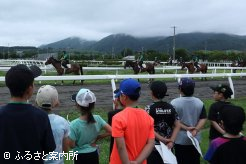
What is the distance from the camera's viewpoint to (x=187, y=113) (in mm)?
5004

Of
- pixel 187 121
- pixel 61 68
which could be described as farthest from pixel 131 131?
pixel 61 68

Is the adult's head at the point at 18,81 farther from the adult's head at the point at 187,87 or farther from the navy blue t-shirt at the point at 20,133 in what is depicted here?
the adult's head at the point at 187,87

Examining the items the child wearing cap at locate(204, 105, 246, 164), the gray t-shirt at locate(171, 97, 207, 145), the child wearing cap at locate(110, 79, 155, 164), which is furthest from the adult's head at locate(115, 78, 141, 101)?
the gray t-shirt at locate(171, 97, 207, 145)

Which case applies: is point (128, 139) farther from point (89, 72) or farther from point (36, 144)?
point (89, 72)

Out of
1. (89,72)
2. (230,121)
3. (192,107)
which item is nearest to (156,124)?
(192,107)

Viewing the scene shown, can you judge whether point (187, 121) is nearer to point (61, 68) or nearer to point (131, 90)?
point (131, 90)

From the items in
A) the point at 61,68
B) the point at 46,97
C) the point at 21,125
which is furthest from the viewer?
the point at 61,68

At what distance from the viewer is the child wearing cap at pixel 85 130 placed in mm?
4160

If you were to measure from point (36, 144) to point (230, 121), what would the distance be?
181cm

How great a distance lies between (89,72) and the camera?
27359mm

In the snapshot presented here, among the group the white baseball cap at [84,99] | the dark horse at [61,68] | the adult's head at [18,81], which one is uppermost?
the adult's head at [18,81]

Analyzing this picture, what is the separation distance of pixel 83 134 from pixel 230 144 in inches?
62.0

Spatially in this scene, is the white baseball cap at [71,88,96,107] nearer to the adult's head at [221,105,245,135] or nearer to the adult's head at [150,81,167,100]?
the adult's head at [150,81,167,100]

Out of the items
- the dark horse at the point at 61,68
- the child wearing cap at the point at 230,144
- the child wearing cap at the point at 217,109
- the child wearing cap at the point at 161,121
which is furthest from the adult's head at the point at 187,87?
the dark horse at the point at 61,68
